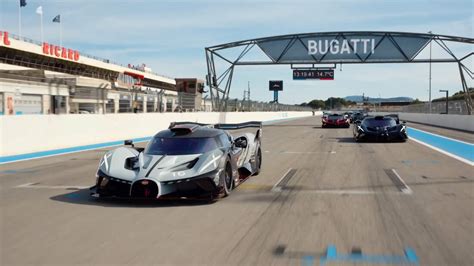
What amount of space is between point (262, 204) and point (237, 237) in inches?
80.6

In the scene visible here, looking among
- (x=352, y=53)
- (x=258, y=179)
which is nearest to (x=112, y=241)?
(x=258, y=179)

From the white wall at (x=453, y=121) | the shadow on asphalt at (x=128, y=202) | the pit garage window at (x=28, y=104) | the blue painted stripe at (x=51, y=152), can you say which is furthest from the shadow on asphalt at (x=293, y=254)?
the white wall at (x=453, y=121)

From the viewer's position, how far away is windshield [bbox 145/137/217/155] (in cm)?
855

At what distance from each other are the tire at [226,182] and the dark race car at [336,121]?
93.0ft

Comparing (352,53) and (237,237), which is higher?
(352,53)

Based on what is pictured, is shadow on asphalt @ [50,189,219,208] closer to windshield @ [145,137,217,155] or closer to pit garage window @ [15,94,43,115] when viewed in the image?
windshield @ [145,137,217,155]

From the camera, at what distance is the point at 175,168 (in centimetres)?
786

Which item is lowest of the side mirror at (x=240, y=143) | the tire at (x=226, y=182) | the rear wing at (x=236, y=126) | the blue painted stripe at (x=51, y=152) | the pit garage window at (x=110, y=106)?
the blue painted stripe at (x=51, y=152)

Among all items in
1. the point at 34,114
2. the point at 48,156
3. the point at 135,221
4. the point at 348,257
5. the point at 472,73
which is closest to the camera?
the point at 348,257

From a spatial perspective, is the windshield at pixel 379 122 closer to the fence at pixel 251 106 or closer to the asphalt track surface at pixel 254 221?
the asphalt track surface at pixel 254 221

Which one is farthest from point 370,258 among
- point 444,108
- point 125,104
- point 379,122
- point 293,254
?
point 444,108

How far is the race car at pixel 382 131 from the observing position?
2088 cm

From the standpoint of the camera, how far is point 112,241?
569 cm

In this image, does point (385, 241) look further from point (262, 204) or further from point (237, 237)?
point (262, 204)
